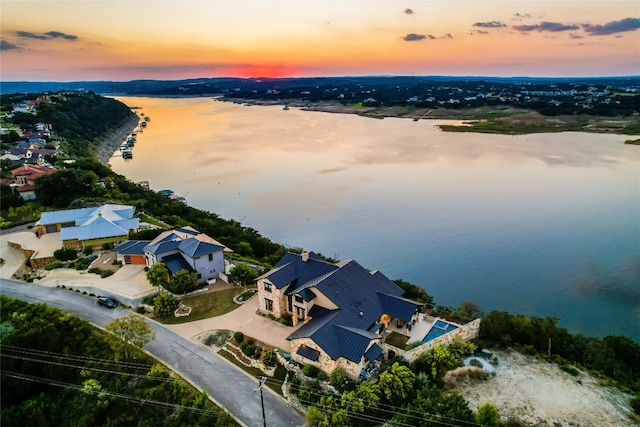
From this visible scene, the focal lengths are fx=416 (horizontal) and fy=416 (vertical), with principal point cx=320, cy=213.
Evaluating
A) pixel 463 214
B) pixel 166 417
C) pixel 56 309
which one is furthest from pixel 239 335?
pixel 463 214

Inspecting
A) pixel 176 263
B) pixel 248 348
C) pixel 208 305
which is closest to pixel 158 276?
pixel 176 263

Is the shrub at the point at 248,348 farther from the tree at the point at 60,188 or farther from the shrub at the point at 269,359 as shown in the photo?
the tree at the point at 60,188

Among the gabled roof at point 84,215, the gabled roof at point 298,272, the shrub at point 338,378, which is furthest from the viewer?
the gabled roof at point 84,215

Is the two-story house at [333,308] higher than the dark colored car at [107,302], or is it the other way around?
the two-story house at [333,308]

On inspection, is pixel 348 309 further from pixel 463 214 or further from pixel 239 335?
pixel 463 214

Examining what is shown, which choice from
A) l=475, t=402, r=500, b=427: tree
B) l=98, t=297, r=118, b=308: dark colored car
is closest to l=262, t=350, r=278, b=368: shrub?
l=475, t=402, r=500, b=427: tree

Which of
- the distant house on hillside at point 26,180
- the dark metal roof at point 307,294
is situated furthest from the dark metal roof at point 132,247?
the distant house on hillside at point 26,180

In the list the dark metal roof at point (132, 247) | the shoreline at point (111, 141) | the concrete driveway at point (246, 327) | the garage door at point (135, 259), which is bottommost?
the concrete driveway at point (246, 327)

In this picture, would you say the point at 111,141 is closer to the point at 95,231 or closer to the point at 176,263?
the point at 95,231
